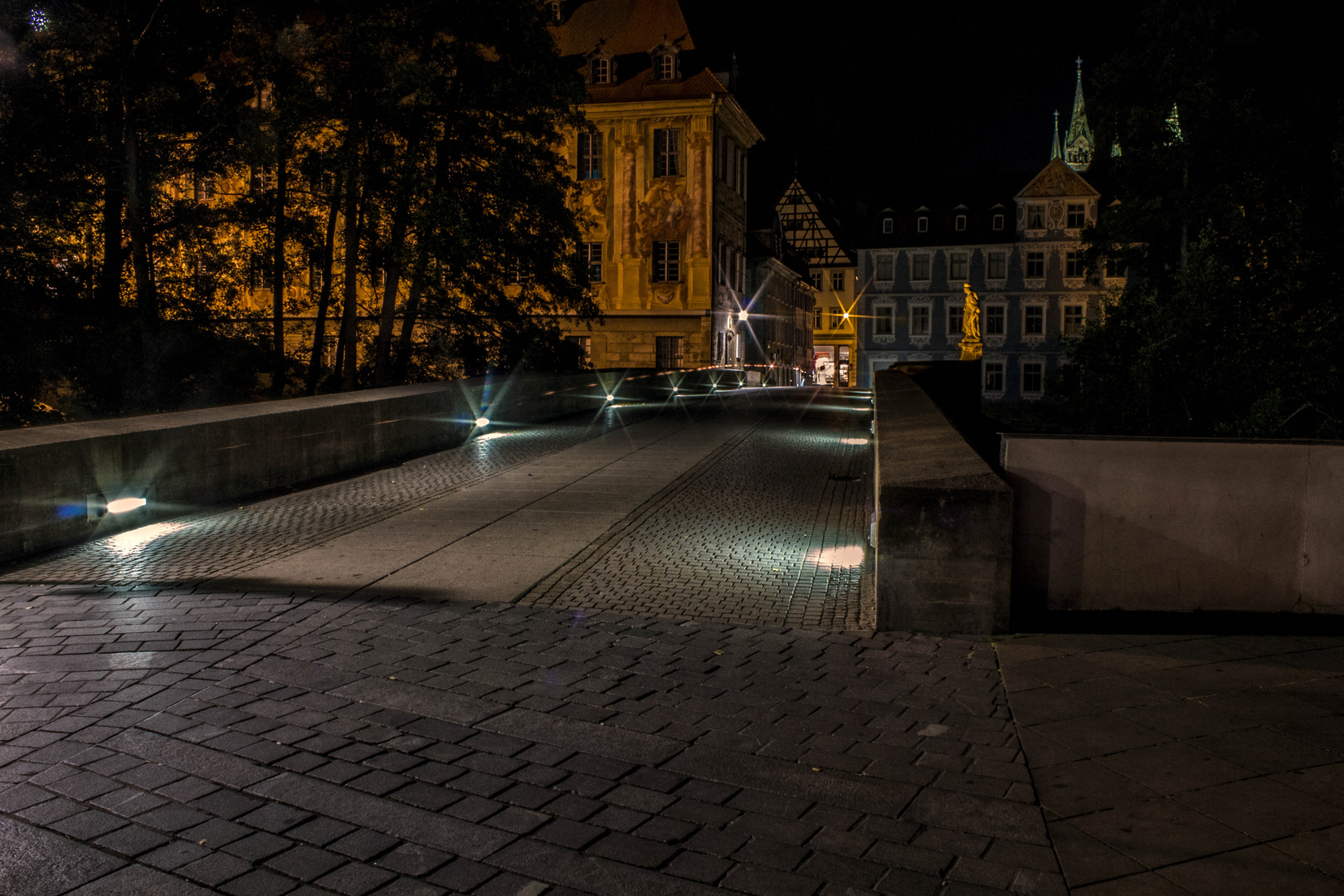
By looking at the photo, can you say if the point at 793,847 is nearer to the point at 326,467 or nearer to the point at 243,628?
the point at 243,628

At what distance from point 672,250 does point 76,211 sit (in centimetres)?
2992

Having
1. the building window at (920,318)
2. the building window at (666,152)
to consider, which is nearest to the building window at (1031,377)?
the building window at (920,318)

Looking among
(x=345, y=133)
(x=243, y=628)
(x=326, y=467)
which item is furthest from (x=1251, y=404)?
(x=345, y=133)

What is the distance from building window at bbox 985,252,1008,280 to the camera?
6209 centimetres

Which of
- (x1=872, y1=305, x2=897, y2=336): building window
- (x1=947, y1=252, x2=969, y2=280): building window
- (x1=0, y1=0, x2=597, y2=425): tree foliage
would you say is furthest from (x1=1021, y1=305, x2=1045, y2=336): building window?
(x1=0, y1=0, x2=597, y2=425): tree foliage

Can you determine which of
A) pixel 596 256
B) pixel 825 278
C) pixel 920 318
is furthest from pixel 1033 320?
pixel 596 256

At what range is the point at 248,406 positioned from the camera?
1243 centimetres

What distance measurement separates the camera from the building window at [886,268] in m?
65.1

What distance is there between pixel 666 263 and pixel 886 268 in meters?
24.2

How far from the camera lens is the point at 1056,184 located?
198 ft

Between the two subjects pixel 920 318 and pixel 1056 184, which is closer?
pixel 1056 184

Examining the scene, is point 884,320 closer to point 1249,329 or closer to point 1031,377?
point 1031,377

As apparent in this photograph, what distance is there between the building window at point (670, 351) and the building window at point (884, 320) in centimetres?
2321

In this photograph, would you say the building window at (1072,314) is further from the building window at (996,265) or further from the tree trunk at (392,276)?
the tree trunk at (392,276)
